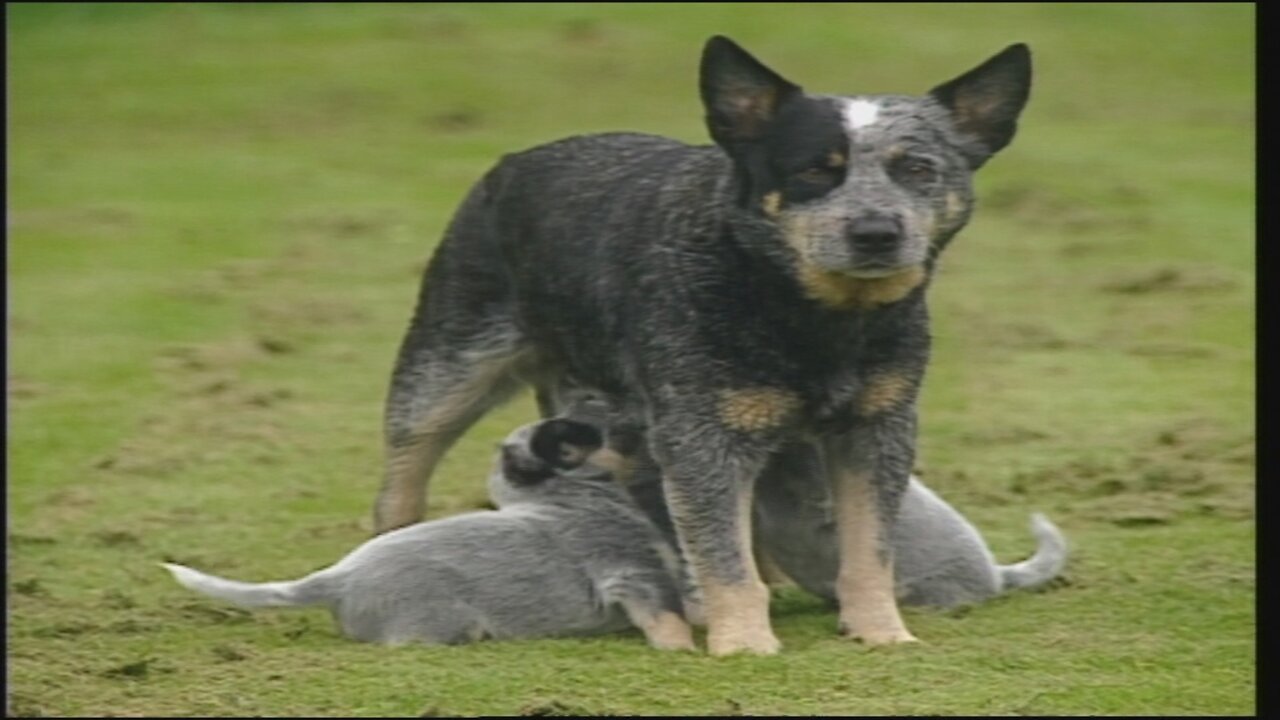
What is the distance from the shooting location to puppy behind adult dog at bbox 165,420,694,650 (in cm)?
737

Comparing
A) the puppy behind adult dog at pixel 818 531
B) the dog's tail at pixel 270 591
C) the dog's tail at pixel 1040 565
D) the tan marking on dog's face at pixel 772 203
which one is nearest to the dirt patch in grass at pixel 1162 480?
the dog's tail at pixel 1040 565

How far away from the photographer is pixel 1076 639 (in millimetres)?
7426

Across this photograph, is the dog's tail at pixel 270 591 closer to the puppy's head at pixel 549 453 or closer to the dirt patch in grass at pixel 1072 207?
the puppy's head at pixel 549 453

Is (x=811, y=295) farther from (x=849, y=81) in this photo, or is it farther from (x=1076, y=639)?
(x=849, y=81)

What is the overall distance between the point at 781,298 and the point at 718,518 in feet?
1.89

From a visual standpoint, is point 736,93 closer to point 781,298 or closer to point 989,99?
point 781,298

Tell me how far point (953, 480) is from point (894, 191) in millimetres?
3210

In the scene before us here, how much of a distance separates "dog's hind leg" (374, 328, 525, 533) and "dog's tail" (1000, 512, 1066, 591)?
1.54 metres

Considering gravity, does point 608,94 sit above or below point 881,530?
below

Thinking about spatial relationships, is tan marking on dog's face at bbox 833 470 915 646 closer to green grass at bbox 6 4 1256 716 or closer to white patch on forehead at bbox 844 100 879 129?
green grass at bbox 6 4 1256 716

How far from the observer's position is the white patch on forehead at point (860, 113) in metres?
7.14

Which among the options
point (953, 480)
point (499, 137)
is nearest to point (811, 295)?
point (953, 480)

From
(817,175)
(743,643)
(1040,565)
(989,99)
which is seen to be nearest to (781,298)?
(817,175)

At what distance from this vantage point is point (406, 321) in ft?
45.8
